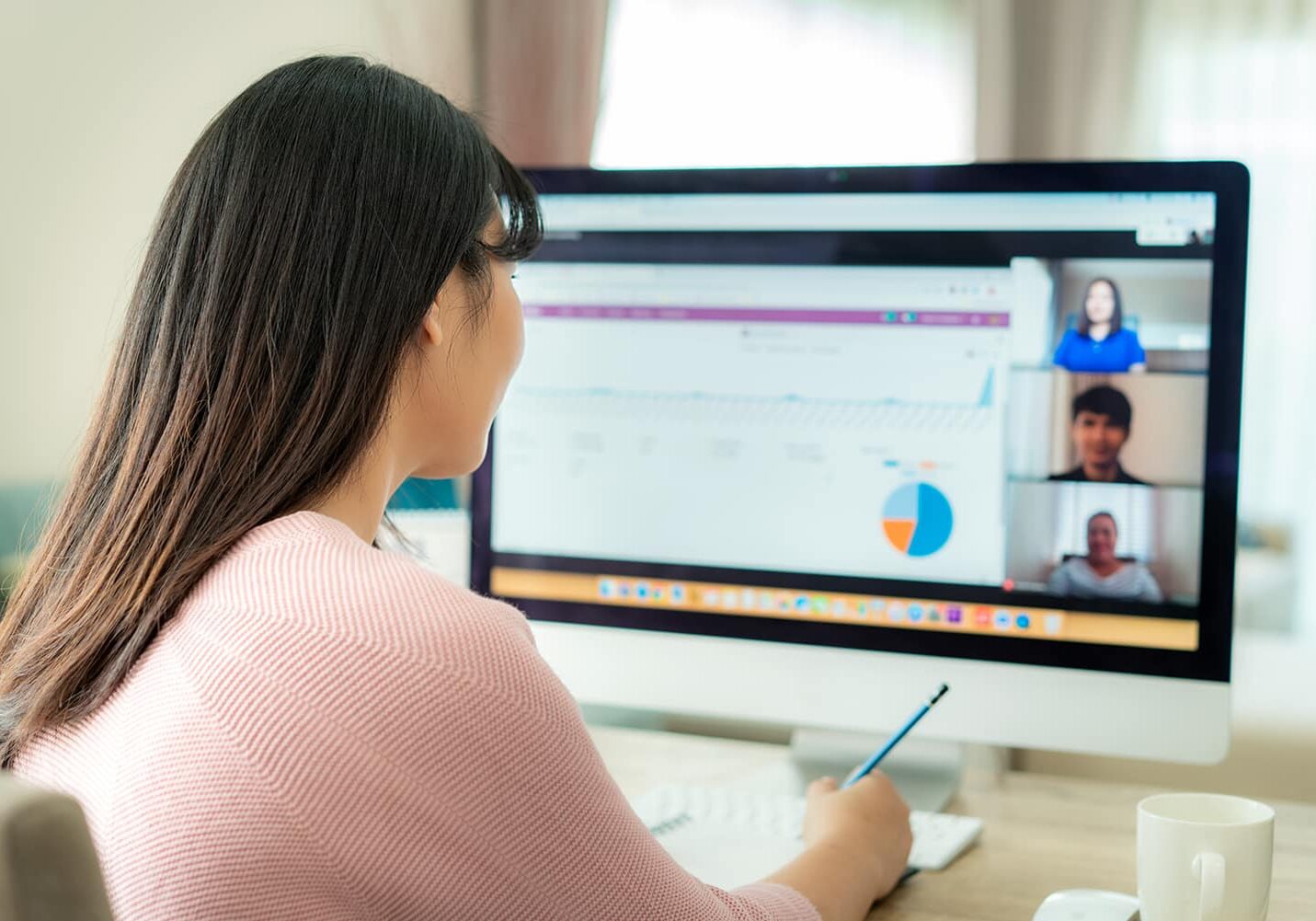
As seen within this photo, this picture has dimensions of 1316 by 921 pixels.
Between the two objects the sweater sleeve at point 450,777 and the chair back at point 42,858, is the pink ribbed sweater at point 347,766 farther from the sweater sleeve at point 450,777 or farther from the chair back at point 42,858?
the chair back at point 42,858

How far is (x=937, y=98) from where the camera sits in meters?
3.02

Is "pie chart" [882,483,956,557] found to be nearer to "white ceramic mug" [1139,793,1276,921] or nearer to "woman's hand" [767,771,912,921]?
"woman's hand" [767,771,912,921]

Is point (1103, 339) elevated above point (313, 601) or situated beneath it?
elevated above

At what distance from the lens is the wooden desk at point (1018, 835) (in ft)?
2.69

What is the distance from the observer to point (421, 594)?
561 mm

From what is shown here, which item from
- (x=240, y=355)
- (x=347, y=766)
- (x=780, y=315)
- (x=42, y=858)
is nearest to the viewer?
(x=42, y=858)

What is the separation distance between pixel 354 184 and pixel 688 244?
0.42 m

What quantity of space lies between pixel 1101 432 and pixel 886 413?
162 millimetres

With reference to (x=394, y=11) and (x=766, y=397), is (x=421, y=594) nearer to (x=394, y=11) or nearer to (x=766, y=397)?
(x=766, y=397)

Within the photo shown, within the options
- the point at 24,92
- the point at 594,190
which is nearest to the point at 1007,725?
the point at 594,190

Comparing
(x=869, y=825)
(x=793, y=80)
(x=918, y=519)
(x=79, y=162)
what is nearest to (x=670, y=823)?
(x=869, y=825)

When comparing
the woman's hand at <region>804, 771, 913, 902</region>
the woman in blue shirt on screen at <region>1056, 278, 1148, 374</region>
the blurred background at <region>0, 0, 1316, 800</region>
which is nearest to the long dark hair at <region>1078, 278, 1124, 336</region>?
the woman in blue shirt on screen at <region>1056, 278, 1148, 374</region>

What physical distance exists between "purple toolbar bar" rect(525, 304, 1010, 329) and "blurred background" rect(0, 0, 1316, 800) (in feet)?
3.38

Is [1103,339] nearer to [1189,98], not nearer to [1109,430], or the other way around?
[1109,430]
